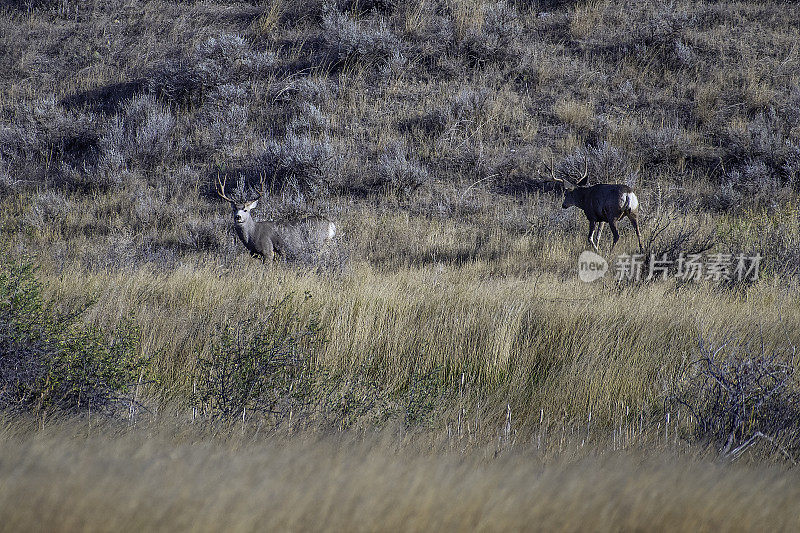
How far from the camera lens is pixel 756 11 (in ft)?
66.3

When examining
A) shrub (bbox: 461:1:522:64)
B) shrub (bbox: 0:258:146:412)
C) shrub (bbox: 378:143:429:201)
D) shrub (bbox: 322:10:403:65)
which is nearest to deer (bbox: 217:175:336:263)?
shrub (bbox: 378:143:429:201)

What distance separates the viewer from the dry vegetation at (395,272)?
1.74 meters

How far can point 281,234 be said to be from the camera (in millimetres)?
11242

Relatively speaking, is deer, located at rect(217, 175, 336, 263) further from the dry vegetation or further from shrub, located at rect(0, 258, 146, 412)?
shrub, located at rect(0, 258, 146, 412)

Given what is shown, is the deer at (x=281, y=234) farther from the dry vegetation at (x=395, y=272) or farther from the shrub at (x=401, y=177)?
the shrub at (x=401, y=177)

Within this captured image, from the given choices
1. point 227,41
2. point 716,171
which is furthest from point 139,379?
point 227,41

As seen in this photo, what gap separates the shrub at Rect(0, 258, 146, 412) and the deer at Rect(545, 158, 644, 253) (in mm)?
9151

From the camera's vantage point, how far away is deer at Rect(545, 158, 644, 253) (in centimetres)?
1143

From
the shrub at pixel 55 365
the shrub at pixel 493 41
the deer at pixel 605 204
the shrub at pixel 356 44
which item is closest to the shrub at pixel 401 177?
the deer at pixel 605 204

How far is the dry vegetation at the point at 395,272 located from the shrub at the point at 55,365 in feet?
0.08

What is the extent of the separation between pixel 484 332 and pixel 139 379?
299 centimetres

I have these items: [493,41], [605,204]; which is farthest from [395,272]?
[493,41]

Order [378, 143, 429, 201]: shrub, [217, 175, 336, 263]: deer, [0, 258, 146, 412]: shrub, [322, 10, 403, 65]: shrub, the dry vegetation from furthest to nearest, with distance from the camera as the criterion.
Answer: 1. [322, 10, 403, 65]: shrub
2. [378, 143, 429, 201]: shrub
3. [217, 175, 336, 263]: deer
4. [0, 258, 146, 412]: shrub
5. the dry vegetation

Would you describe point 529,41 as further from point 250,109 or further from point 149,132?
point 149,132
